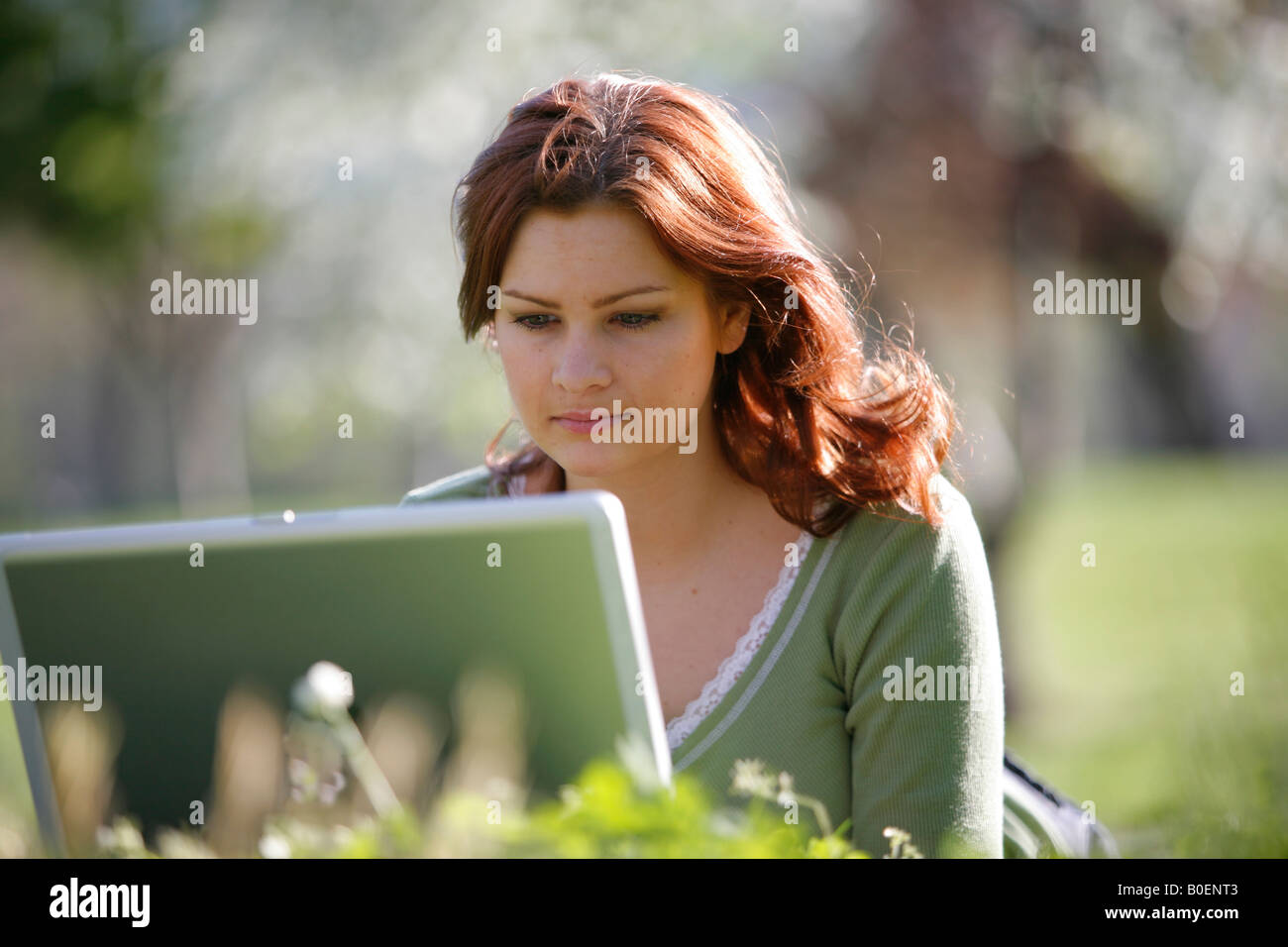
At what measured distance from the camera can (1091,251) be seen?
8.22 m

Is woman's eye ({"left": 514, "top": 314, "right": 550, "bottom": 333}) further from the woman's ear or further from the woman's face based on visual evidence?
the woman's ear

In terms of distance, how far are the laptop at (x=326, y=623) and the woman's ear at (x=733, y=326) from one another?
1.46m

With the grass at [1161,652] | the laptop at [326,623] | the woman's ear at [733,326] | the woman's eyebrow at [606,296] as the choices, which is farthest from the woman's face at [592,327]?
the grass at [1161,652]

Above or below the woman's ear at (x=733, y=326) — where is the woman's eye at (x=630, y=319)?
below

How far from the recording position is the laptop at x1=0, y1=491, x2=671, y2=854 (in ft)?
4.75

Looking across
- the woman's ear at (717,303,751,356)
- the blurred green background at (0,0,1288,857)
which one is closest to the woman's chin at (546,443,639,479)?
the woman's ear at (717,303,751,356)

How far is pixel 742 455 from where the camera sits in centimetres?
305

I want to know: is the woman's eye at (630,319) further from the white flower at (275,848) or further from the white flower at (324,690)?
the white flower at (275,848)

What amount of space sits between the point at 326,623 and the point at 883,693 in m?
1.34

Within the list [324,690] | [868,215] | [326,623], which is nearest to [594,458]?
Result: [326,623]

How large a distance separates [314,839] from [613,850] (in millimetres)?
309

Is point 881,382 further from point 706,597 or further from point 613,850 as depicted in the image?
point 613,850

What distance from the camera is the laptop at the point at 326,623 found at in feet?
4.75
